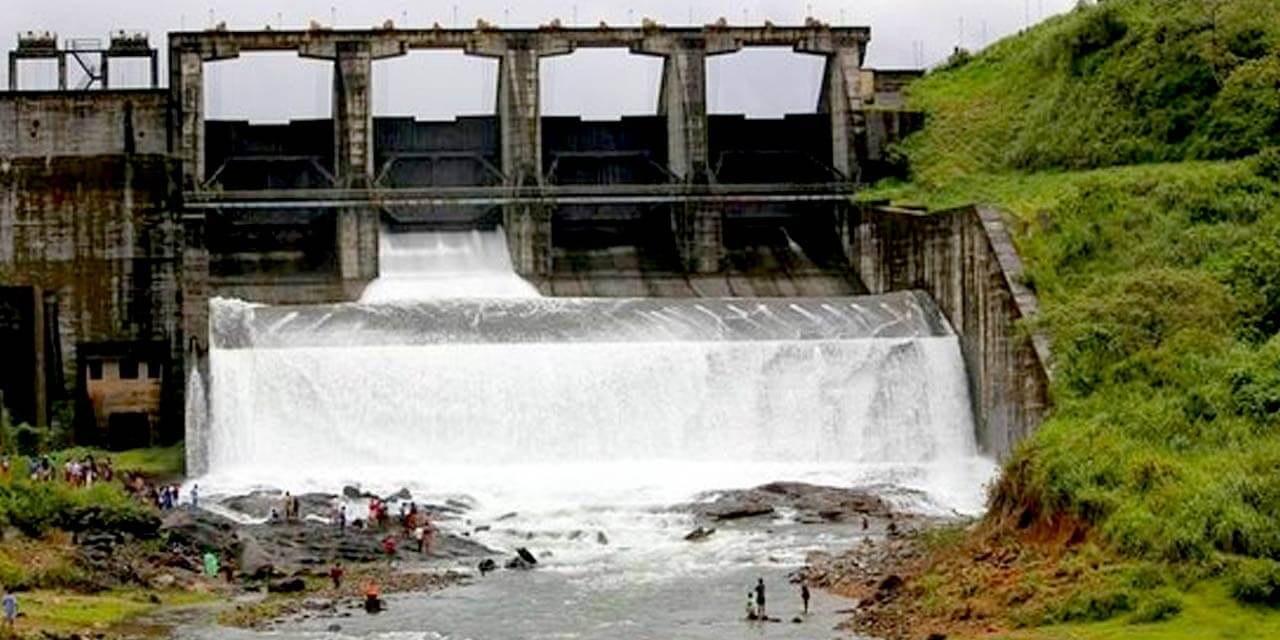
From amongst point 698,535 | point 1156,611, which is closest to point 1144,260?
point 698,535

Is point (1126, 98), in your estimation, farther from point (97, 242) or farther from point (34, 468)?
point (34, 468)

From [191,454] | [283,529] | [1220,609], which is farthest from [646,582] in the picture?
[191,454]

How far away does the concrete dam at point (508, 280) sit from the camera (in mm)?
45500

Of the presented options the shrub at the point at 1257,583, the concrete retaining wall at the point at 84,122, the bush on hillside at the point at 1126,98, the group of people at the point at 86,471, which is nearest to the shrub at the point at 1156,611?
the shrub at the point at 1257,583

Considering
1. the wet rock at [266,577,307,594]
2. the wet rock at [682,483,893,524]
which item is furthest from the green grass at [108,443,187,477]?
the wet rock at [682,483,893,524]

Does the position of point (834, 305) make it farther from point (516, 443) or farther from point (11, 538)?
point (11, 538)

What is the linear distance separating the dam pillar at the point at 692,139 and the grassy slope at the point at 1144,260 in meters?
5.17

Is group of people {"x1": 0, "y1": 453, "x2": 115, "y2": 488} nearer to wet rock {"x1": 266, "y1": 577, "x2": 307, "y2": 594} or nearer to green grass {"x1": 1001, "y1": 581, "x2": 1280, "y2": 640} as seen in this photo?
wet rock {"x1": 266, "y1": 577, "x2": 307, "y2": 594}

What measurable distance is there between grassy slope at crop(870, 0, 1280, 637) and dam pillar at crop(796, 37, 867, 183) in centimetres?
164

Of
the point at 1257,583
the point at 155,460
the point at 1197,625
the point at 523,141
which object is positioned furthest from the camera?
the point at 523,141

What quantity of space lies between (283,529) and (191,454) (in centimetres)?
781

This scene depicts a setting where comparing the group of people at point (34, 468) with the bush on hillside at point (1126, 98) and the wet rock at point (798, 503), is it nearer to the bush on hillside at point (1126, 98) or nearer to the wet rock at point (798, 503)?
the wet rock at point (798, 503)

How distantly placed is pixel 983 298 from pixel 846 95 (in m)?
13.1

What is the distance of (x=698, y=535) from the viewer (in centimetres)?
3800
